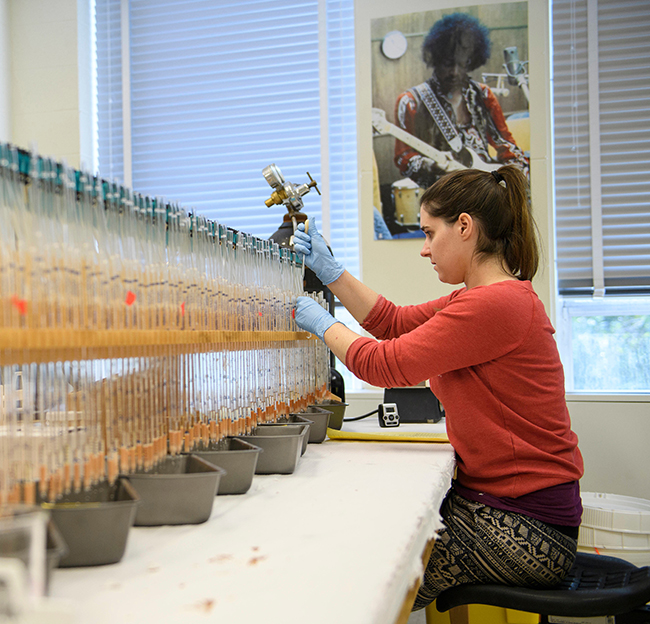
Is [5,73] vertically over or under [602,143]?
over

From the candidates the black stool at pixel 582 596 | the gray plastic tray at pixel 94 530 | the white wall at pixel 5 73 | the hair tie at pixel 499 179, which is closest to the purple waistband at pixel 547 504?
the black stool at pixel 582 596

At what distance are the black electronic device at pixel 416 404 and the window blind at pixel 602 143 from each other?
126 cm

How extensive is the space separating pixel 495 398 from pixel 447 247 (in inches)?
17.2

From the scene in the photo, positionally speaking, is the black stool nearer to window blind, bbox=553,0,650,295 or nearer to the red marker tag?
the red marker tag

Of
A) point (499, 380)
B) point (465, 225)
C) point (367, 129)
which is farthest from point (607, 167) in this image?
point (499, 380)

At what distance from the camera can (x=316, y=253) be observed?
1.79 metres

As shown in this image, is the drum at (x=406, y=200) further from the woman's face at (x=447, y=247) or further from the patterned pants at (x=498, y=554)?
the patterned pants at (x=498, y=554)

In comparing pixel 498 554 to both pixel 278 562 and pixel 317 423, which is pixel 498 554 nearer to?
pixel 317 423

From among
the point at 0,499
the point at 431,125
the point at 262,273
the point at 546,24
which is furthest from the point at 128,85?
the point at 0,499

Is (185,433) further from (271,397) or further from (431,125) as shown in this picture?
(431,125)

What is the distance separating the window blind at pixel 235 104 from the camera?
3209 millimetres

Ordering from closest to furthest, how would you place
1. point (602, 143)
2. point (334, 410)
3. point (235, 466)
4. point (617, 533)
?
point (235, 466)
point (334, 410)
point (617, 533)
point (602, 143)

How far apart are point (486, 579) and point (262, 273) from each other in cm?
88

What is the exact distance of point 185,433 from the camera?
1033 millimetres
